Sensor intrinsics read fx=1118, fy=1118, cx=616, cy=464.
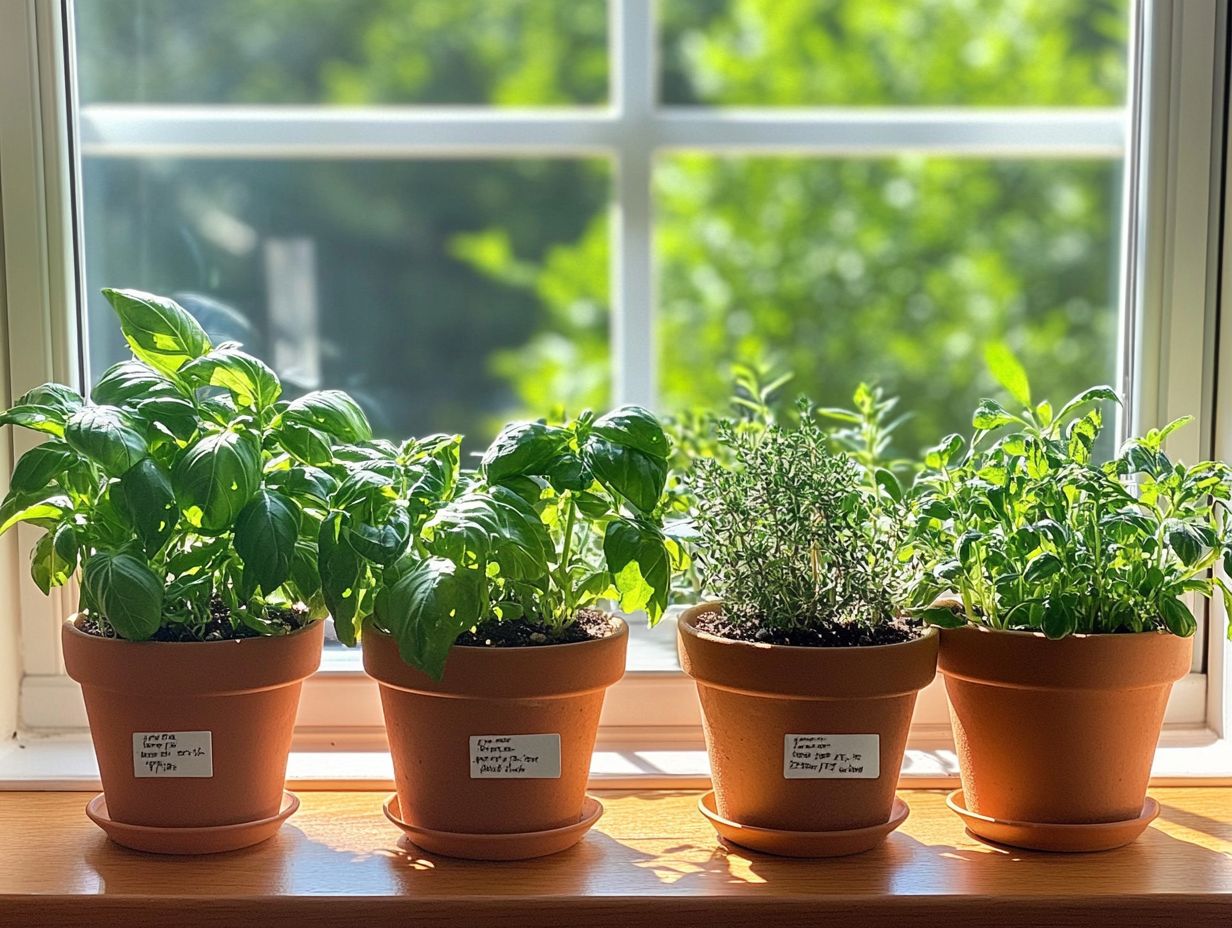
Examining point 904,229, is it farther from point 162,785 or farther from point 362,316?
point 162,785

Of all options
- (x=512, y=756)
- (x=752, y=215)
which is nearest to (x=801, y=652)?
(x=512, y=756)

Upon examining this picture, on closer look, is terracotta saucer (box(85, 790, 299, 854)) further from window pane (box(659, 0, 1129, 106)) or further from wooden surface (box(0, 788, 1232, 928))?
window pane (box(659, 0, 1129, 106))

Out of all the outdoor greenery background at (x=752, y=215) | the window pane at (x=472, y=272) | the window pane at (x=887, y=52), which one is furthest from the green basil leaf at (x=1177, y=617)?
the window pane at (x=887, y=52)

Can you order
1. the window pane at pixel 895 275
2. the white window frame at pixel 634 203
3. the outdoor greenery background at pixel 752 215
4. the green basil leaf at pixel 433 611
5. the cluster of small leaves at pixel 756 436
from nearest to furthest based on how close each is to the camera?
the green basil leaf at pixel 433 611 < the cluster of small leaves at pixel 756 436 < the white window frame at pixel 634 203 < the outdoor greenery background at pixel 752 215 < the window pane at pixel 895 275

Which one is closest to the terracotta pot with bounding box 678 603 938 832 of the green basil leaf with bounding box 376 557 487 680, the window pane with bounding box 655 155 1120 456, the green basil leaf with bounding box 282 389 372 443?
the green basil leaf with bounding box 376 557 487 680

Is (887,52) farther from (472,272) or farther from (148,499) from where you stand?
(148,499)

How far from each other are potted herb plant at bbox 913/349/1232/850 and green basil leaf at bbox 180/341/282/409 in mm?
572

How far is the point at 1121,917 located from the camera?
35.1 inches

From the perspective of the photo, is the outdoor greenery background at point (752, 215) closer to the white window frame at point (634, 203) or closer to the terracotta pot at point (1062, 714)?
the white window frame at point (634, 203)

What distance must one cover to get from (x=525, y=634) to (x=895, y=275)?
5019mm

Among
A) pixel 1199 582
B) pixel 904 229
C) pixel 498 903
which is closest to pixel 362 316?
pixel 498 903

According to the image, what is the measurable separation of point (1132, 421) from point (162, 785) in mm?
1039

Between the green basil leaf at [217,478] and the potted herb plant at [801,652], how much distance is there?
38cm

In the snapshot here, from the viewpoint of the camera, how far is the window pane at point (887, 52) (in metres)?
5.52
